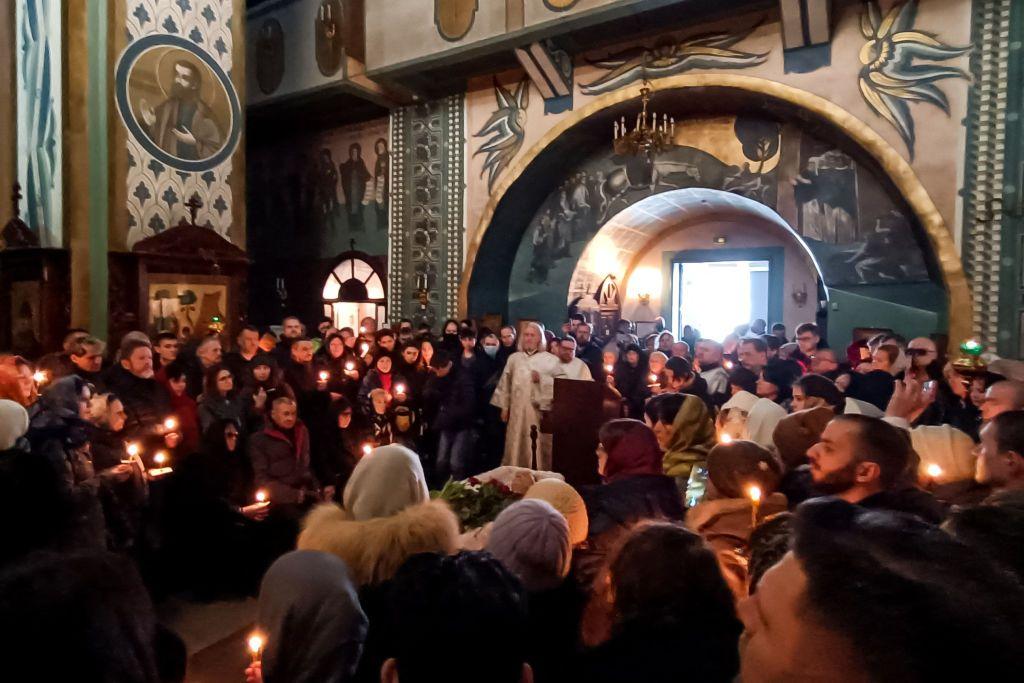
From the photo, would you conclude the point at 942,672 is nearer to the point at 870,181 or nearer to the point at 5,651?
the point at 5,651

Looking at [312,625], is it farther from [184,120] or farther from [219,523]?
[184,120]

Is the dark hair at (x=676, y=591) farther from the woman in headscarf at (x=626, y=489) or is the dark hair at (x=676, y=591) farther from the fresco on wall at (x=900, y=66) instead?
the fresco on wall at (x=900, y=66)

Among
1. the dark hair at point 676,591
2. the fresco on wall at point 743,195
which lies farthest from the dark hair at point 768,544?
the fresco on wall at point 743,195

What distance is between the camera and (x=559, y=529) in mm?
2227

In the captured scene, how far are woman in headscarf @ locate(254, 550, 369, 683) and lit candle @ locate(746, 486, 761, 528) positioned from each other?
4.69ft

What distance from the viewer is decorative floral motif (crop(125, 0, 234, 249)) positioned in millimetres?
8773

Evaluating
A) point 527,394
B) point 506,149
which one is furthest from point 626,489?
point 506,149

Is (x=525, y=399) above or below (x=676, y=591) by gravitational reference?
below

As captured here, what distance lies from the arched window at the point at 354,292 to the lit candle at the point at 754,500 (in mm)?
10408

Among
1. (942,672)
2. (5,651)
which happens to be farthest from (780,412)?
(5,651)

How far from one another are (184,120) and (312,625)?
30.3ft

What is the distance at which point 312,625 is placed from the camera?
1.94 meters

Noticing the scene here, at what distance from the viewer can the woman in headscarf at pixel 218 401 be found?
4879 mm

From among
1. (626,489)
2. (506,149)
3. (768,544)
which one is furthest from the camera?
(506,149)
